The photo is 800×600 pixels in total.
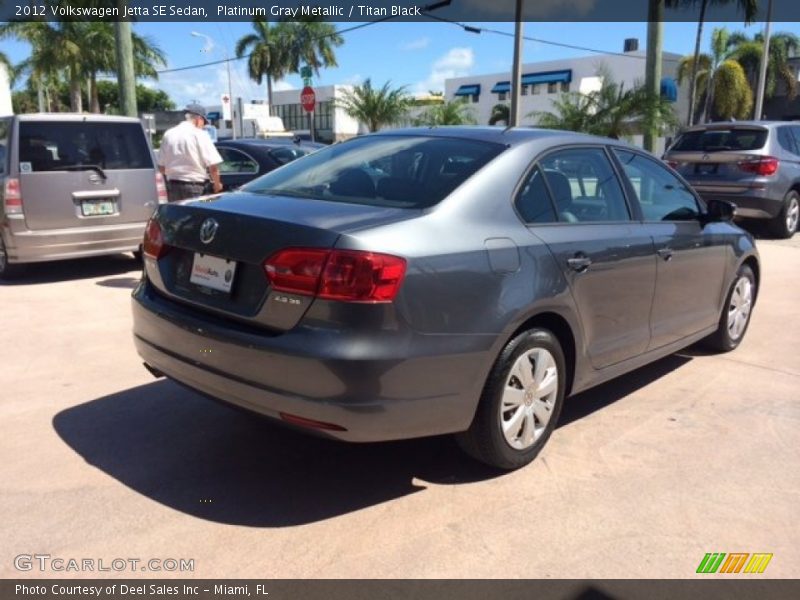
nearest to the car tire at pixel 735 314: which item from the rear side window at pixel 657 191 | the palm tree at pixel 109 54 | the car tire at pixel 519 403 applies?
the rear side window at pixel 657 191

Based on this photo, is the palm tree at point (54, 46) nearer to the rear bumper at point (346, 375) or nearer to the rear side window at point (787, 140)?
the rear side window at point (787, 140)

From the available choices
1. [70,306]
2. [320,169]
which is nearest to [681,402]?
[320,169]

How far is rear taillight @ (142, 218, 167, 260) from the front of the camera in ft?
11.6

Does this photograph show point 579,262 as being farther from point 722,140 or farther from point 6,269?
point 722,140

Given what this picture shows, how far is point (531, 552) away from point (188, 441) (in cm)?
184

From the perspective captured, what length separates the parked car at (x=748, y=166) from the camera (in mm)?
10883

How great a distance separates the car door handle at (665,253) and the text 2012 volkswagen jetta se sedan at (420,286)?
0.01 metres

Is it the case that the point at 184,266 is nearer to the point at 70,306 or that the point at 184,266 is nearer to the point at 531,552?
the point at 531,552

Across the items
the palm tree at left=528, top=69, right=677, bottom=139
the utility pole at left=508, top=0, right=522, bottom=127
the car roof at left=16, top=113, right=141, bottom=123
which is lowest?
the car roof at left=16, top=113, right=141, bottom=123

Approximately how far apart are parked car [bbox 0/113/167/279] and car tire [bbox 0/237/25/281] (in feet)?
0.04

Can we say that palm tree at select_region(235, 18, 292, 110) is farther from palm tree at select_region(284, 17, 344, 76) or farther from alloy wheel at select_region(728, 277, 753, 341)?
alloy wheel at select_region(728, 277, 753, 341)

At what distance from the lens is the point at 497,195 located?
11.0 ft

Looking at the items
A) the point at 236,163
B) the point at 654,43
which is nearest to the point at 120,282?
the point at 236,163

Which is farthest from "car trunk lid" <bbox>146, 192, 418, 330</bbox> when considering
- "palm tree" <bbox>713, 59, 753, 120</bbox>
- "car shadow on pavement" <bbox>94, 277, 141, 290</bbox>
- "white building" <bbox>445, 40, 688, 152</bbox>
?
"white building" <bbox>445, 40, 688, 152</bbox>
